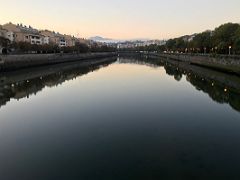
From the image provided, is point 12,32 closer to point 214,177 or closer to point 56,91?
point 56,91

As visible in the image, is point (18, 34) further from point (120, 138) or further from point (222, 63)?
point (120, 138)

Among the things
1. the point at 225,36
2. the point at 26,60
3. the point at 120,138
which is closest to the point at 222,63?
the point at 225,36

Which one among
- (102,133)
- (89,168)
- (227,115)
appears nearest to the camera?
(89,168)

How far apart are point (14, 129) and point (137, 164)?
6.73 metres

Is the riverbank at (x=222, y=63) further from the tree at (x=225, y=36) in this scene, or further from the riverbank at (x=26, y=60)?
the riverbank at (x=26, y=60)

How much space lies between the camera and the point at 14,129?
13.1 meters

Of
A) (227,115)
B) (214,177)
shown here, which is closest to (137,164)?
(214,177)

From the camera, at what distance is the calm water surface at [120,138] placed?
847 cm

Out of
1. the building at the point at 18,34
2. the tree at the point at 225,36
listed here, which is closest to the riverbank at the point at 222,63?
the tree at the point at 225,36

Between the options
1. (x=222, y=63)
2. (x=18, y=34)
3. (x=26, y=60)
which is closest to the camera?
(x=222, y=63)

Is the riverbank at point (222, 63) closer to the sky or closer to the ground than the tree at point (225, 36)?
closer to the ground

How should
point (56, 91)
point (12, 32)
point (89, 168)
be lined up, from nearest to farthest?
point (89, 168) → point (56, 91) → point (12, 32)

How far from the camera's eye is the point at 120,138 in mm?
11500

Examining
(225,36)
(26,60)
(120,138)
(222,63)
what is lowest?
(26,60)
